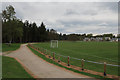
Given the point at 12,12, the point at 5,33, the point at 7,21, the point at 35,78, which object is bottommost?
the point at 35,78

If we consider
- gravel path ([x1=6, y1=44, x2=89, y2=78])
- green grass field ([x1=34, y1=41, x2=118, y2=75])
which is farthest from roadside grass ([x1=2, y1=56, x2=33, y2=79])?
green grass field ([x1=34, y1=41, x2=118, y2=75])

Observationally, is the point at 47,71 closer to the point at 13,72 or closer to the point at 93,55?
the point at 13,72

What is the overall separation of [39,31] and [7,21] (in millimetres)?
46252

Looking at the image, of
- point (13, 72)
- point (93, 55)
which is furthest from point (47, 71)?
point (93, 55)

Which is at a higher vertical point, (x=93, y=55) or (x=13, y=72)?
(x=13, y=72)

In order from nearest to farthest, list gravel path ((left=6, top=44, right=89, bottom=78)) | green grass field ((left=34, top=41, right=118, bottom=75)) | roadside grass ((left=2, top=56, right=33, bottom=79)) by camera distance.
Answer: roadside grass ((left=2, top=56, right=33, bottom=79)), gravel path ((left=6, top=44, right=89, bottom=78)), green grass field ((left=34, top=41, right=118, bottom=75))

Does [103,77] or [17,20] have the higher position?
[17,20]

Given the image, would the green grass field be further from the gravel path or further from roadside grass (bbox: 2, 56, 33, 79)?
roadside grass (bbox: 2, 56, 33, 79)

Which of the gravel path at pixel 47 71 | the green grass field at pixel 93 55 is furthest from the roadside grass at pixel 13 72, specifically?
the green grass field at pixel 93 55

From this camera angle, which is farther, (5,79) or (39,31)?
(39,31)

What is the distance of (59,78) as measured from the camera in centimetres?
710

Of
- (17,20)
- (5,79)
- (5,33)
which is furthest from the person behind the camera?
(17,20)

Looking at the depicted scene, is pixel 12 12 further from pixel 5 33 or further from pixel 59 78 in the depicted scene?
pixel 59 78

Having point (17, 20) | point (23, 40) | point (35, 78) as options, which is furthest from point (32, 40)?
point (35, 78)
